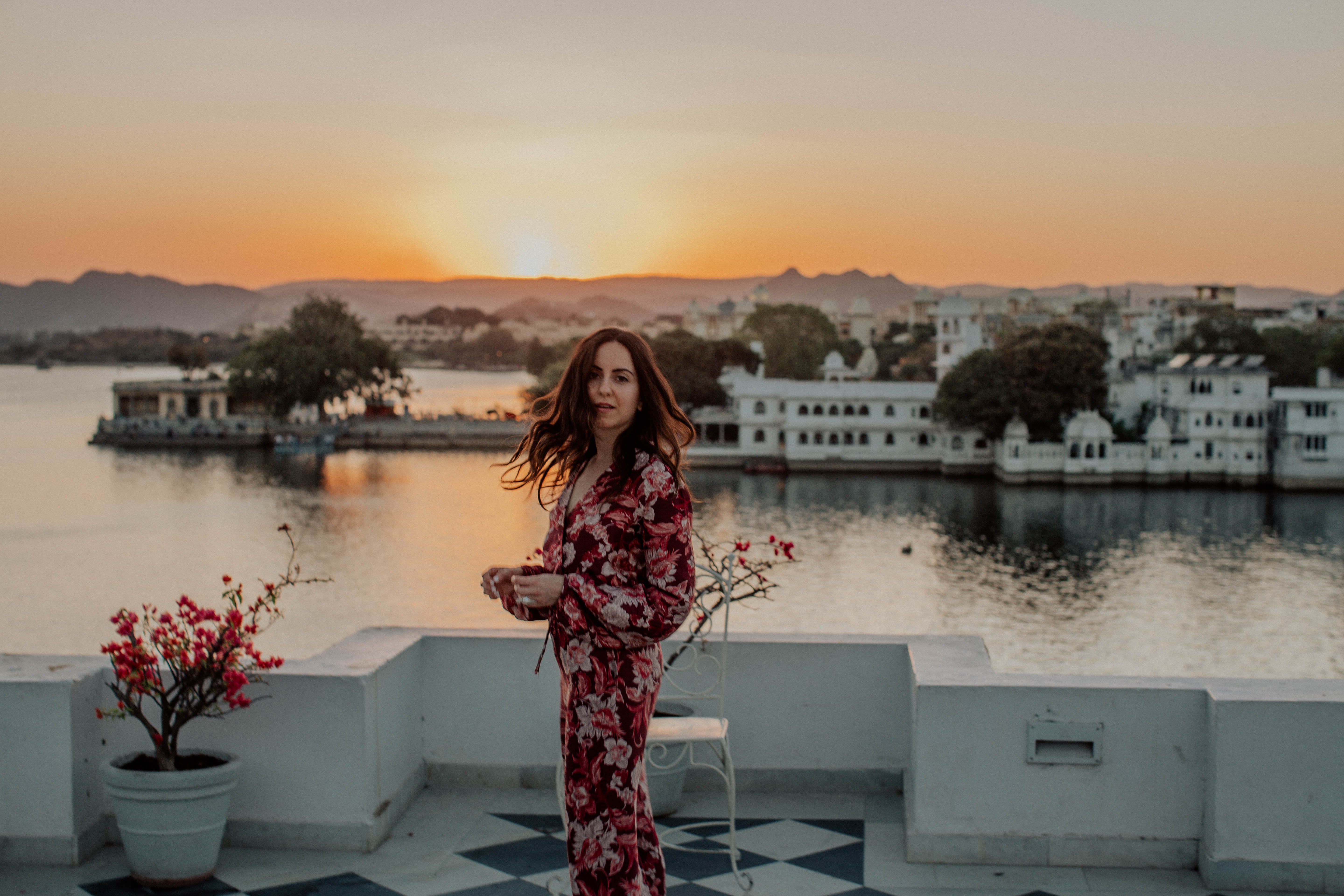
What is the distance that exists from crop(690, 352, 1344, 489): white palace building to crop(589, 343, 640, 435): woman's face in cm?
4427

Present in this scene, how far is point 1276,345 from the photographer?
63.8 m

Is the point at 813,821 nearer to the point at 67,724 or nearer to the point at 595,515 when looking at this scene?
the point at 595,515

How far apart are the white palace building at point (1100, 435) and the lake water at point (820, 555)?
A: 114cm

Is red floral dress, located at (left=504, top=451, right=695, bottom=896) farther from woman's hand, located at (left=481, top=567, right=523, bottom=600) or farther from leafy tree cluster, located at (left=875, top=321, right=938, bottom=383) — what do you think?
leafy tree cluster, located at (left=875, top=321, right=938, bottom=383)

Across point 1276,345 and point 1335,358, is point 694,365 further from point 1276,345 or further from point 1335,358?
point 1276,345

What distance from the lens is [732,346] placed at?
6531cm

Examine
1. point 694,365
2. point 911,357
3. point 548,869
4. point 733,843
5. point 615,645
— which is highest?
point 911,357

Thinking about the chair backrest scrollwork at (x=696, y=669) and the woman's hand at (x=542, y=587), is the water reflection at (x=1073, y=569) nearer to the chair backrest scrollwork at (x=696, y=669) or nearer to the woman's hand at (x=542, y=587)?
the chair backrest scrollwork at (x=696, y=669)

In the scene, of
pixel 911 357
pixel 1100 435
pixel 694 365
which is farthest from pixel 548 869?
pixel 911 357

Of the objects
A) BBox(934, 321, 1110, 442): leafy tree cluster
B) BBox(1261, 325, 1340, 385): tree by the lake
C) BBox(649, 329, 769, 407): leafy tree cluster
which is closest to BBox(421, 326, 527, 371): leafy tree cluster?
BBox(649, 329, 769, 407): leafy tree cluster

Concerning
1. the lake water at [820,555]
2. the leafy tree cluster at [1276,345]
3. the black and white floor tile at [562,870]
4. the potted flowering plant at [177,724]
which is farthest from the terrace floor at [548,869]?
the leafy tree cluster at [1276,345]

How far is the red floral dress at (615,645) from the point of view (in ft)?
7.93

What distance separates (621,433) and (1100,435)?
45.9 meters

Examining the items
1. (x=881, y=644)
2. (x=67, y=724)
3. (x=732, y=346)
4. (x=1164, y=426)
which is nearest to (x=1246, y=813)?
(x=881, y=644)
